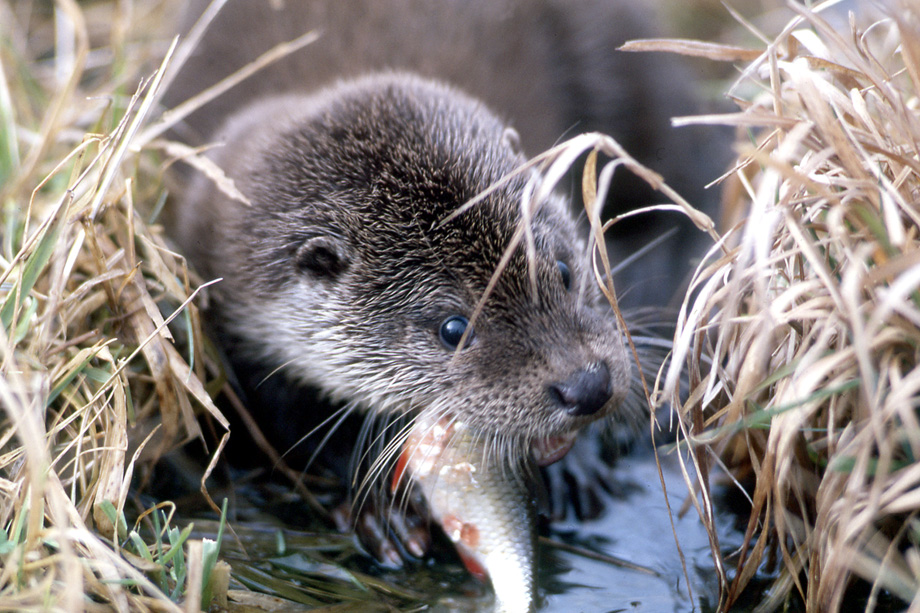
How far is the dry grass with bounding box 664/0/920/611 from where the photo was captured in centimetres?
126

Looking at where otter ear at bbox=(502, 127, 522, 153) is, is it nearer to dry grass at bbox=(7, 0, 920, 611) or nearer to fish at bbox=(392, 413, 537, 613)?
dry grass at bbox=(7, 0, 920, 611)

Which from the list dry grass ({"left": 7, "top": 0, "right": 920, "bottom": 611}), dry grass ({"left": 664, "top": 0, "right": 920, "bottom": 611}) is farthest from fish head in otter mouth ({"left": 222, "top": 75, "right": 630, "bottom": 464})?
dry grass ({"left": 664, "top": 0, "right": 920, "bottom": 611})

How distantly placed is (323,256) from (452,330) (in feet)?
1.19

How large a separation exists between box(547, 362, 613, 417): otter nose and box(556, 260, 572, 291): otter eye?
33 cm

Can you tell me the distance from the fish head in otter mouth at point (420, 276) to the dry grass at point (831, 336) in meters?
0.32

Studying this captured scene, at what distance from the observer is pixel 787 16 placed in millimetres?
Result: 3816

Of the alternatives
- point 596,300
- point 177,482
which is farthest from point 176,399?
point 596,300

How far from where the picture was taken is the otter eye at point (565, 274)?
2075 mm

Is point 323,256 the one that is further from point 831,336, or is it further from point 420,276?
point 831,336

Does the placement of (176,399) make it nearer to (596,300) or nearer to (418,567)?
(418,567)

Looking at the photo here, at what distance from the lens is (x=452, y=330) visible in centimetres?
198

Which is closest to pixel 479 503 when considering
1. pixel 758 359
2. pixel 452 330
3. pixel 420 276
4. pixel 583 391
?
pixel 583 391

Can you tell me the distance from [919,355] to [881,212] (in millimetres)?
281

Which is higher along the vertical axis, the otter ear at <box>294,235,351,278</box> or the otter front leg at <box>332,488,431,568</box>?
the otter ear at <box>294,235,351,278</box>
